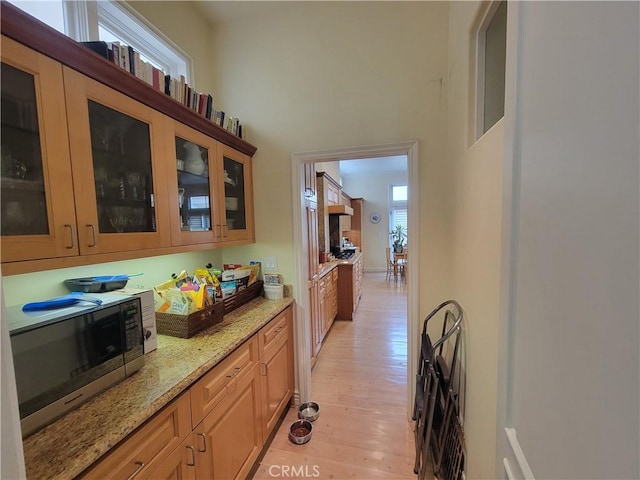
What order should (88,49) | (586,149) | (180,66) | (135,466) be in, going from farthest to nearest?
(180,66) → (88,49) → (135,466) → (586,149)

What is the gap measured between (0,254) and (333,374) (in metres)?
2.62

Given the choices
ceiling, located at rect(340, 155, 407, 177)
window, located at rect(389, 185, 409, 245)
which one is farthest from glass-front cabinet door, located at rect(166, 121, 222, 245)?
window, located at rect(389, 185, 409, 245)

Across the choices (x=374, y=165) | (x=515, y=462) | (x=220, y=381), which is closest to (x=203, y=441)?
(x=220, y=381)

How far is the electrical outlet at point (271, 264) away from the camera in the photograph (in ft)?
7.48

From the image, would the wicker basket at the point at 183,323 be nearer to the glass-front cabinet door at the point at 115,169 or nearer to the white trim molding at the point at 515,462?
the glass-front cabinet door at the point at 115,169

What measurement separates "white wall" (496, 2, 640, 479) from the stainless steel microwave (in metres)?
1.33

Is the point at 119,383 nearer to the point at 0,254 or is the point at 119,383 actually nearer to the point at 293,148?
the point at 0,254

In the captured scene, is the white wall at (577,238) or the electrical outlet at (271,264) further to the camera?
the electrical outlet at (271,264)

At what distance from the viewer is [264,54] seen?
7.18 feet

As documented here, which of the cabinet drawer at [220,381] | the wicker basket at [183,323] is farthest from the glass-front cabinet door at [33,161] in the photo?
the cabinet drawer at [220,381]

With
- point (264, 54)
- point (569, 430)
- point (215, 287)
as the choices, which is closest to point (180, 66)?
point (264, 54)

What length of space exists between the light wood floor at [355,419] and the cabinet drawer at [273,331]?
0.74 m

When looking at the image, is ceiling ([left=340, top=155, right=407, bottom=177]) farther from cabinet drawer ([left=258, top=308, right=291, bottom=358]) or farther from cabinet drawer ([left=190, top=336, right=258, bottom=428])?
cabinet drawer ([left=190, top=336, right=258, bottom=428])

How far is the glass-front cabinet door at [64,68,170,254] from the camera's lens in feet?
3.34
